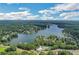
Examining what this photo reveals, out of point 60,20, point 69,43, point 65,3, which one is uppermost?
point 65,3

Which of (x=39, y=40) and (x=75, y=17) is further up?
(x=75, y=17)

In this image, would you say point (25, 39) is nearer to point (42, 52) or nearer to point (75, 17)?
point (42, 52)

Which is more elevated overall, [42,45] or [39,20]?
[39,20]

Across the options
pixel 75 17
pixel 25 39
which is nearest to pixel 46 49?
pixel 25 39

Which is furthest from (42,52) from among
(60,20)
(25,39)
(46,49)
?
(60,20)
